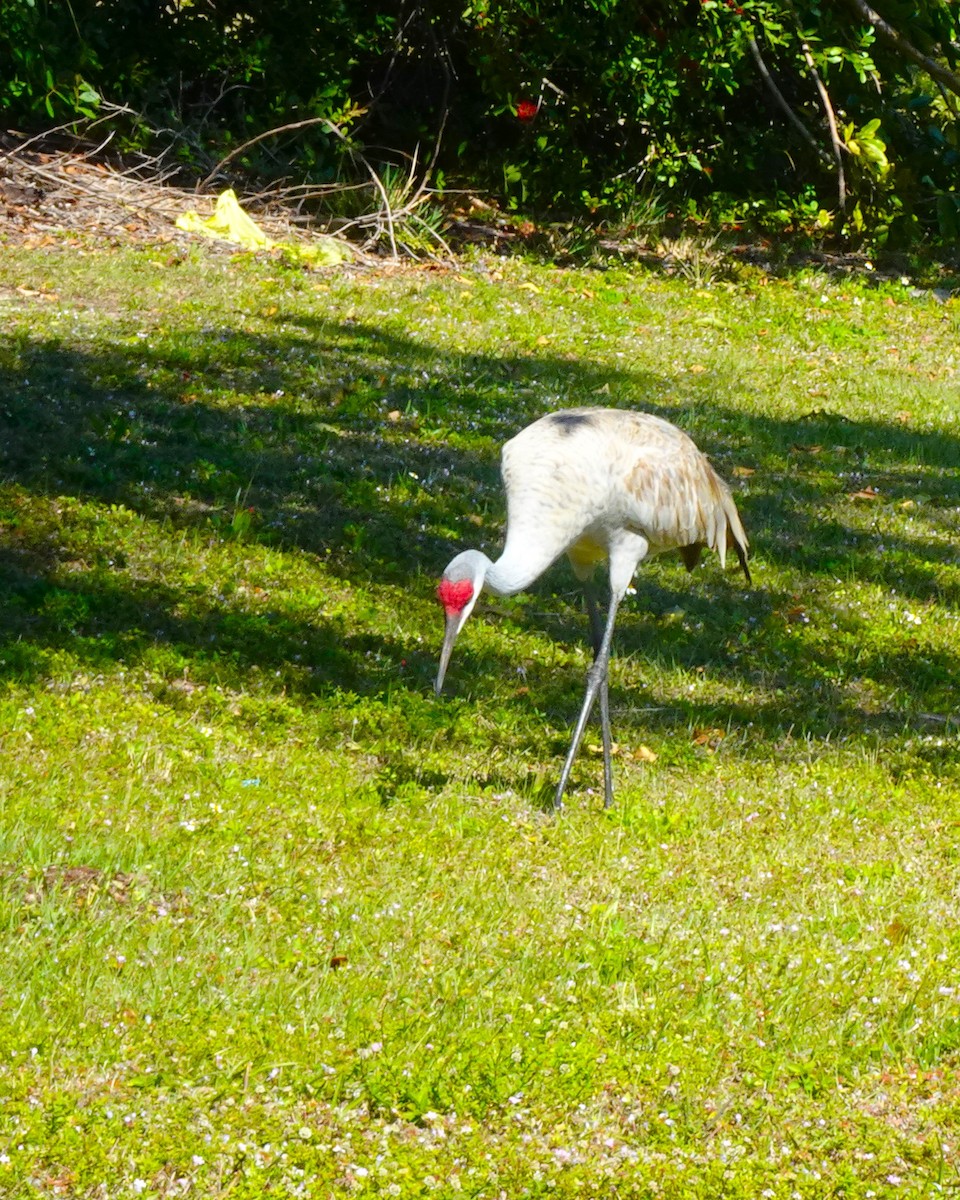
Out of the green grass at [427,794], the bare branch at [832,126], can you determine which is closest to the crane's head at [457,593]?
the green grass at [427,794]

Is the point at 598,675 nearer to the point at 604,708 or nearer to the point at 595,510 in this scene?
the point at 604,708

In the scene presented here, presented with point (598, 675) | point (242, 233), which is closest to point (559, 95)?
point (242, 233)

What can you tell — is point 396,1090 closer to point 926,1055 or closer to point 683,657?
point 926,1055

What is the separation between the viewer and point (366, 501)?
29.4 feet

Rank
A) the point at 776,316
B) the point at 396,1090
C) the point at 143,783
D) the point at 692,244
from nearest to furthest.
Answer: the point at 396,1090, the point at 143,783, the point at 776,316, the point at 692,244

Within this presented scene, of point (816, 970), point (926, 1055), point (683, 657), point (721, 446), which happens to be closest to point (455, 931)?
point (816, 970)

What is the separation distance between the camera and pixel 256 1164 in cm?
363

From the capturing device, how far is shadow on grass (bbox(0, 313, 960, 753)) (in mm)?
7188

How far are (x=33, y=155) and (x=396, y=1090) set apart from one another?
12485 mm

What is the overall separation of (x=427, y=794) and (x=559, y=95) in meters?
11.4

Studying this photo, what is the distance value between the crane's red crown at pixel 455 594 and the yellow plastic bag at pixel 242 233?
8827mm

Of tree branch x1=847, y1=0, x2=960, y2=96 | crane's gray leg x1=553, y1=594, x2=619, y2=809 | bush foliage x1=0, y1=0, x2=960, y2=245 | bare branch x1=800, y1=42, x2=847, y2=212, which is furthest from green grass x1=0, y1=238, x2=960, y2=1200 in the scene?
bare branch x1=800, y1=42, x2=847, y2=212

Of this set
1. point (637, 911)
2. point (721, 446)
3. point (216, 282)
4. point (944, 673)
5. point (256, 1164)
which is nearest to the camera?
point (256, 1164)

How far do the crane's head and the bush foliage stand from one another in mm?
9897
